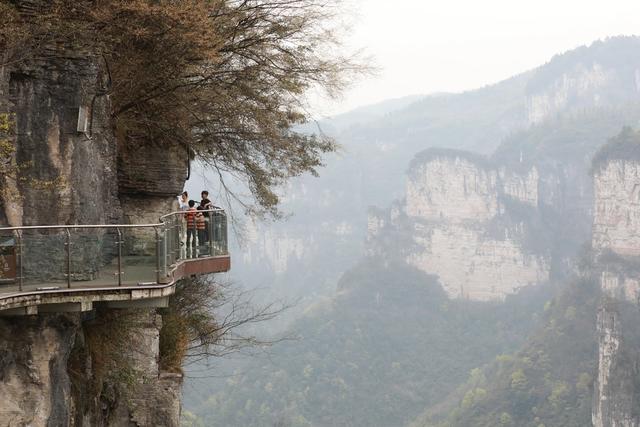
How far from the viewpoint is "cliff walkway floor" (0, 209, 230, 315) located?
33.4 ft

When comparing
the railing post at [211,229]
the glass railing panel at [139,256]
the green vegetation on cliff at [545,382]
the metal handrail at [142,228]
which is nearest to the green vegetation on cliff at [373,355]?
the green vegetation on cliff at [545,382]

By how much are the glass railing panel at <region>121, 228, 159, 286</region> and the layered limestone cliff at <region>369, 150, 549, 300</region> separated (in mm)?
166997

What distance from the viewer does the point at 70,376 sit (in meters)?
12.2

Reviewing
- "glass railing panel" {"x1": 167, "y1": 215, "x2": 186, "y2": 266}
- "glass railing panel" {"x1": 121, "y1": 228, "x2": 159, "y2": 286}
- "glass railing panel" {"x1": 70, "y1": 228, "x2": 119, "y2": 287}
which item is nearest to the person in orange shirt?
"glass railing panel" {"x1": 167, "y1": 215, "x2": 186, "y2": 266}

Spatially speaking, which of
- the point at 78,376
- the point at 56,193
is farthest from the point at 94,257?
the point at 78,376

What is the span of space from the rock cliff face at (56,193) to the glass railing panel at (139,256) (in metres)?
1.01

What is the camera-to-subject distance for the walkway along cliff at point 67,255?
1045cm

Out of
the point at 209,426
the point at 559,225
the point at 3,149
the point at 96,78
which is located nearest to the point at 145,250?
the point at 3,149

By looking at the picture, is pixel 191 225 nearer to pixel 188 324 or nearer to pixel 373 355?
pixel 188 324

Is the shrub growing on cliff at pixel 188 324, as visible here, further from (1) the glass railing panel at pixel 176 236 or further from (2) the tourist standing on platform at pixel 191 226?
(1) the glass railing panel at pixel 176 236

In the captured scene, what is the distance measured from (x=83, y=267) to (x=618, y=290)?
11043cm

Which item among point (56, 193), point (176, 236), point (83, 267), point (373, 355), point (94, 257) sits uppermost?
point (56, 193)

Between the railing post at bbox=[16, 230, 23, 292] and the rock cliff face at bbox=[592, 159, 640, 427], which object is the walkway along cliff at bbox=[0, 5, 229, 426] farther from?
the rock cliff face at bbox=[592, 159, 640, 427]

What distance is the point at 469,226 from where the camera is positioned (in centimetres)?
18038
